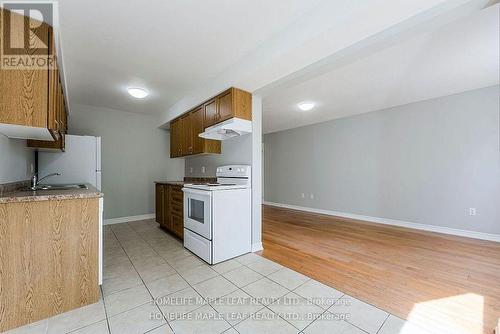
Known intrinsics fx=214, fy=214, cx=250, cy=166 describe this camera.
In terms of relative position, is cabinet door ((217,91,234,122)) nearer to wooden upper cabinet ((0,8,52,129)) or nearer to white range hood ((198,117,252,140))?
white range hood ((198,117,252,140))

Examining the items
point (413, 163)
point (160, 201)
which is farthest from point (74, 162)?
point (413, 163)

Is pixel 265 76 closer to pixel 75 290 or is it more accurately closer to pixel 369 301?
pixel 369 301

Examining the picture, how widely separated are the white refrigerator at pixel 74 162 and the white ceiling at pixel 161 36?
934 millimetres

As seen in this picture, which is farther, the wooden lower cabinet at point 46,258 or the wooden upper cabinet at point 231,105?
the wooden upper cabinet at point 231,105

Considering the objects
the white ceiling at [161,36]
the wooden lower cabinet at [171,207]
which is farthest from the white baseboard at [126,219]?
the white ceiling at [161,36]

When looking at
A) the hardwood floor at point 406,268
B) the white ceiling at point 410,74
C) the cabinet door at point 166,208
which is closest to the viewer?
the hardwood floor at point 406,268

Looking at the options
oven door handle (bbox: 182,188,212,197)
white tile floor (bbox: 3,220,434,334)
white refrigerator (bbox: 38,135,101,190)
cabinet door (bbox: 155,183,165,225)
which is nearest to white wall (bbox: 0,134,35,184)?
white refrigerator (bbox: 38,135,101,190)

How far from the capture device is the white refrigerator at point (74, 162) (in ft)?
11.0

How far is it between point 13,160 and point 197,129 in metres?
2.22

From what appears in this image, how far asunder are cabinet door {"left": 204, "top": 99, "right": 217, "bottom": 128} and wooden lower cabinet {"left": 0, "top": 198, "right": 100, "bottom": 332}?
1895mm

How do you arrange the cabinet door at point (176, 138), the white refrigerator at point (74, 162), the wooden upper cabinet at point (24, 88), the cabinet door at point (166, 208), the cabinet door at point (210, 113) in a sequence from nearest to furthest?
the wooden upper cabinet at point (24, 88), the cabinet door at point (210, 113), the white refrigerator at point (74, 162), the cabinet door at point (166, 208), the cabinet door at point (176, 138)

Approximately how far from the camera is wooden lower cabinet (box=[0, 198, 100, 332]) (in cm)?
152

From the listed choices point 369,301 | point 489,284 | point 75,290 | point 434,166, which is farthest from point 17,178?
point 434,166

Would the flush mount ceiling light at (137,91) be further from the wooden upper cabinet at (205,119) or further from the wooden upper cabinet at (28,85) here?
the wooden upper cabinet at (28,85)
